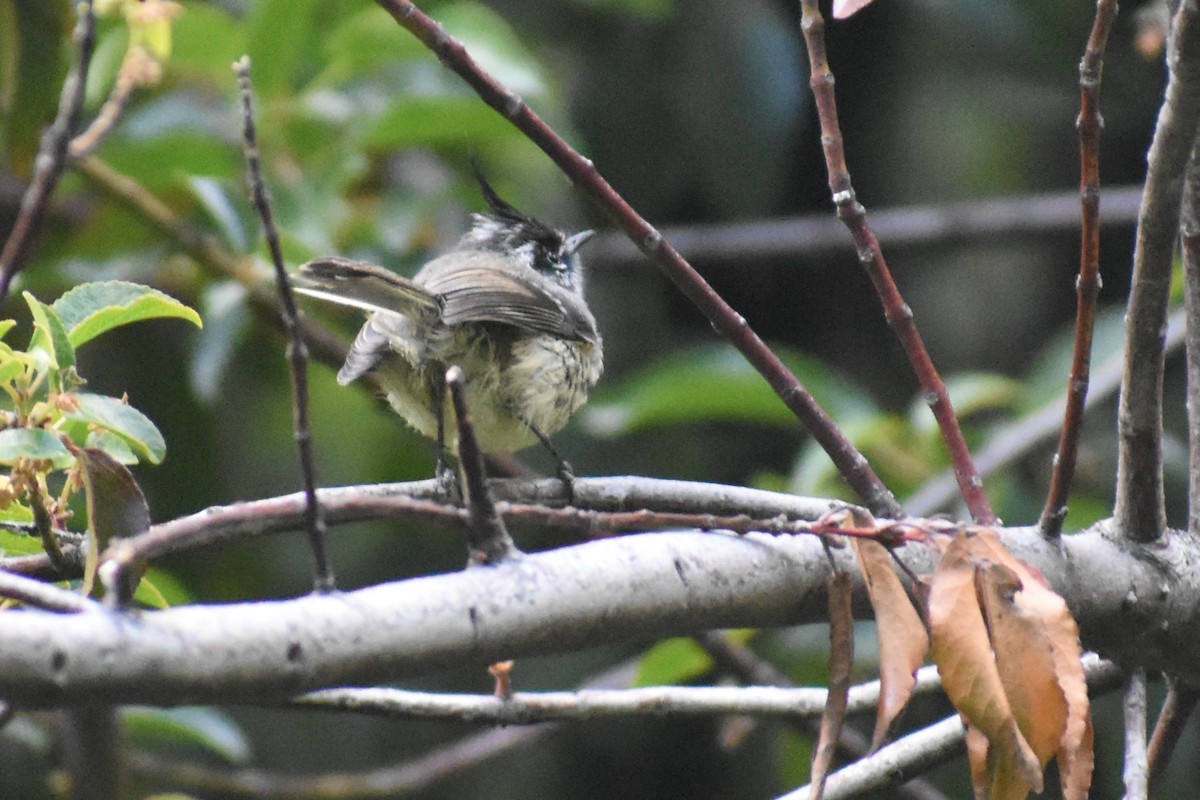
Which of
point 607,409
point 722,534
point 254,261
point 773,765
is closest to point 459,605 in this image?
point 722,534

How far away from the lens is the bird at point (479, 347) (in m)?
2.91

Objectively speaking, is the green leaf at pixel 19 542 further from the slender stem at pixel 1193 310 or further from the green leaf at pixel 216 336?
the green leaf at pixel 216 336

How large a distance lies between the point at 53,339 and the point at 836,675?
3.26 feet

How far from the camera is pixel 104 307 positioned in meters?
1.85

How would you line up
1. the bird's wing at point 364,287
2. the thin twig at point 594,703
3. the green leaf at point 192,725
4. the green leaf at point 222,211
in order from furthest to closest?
the green leaf at point 222,211 < the green leaf at point 192,725 < the bird's wing at point 364,287 < the thin twig at point 594,703

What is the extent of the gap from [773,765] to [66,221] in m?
3.04

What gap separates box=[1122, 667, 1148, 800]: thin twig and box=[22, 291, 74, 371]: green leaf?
4.41ft

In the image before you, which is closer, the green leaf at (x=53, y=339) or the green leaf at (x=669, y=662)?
the green leaf at (x=53, y=339)

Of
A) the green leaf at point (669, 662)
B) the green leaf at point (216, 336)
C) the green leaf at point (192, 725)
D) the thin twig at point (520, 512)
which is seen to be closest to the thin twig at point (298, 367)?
the thin twig at point (520, 512)

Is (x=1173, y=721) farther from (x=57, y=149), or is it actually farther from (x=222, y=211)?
(x=222, y=211)

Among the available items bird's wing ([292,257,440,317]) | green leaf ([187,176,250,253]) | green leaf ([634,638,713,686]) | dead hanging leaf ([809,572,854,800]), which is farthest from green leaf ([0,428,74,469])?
green leaf ([187,176,250,253])

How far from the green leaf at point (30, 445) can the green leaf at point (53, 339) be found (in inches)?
3.9

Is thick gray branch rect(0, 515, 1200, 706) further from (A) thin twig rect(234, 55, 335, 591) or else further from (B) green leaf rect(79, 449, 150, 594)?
(B) green leaf rect(79, 449, 150, 594)

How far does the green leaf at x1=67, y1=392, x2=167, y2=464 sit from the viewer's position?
1.64 metres
